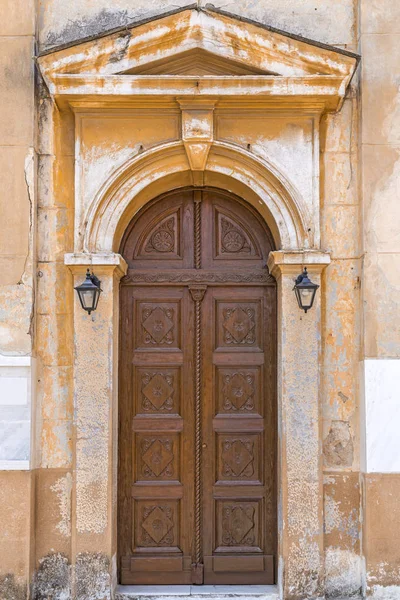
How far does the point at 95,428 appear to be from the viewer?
20.6 feet

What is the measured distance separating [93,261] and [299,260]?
1.64 metres

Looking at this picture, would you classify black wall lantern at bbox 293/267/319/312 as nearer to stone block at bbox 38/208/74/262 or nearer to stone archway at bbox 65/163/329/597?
stone archway at bbox 65/163/329/597

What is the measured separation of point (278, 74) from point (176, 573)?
416cm

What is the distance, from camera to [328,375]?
6.42 m

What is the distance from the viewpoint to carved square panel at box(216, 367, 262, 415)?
671 centimetres

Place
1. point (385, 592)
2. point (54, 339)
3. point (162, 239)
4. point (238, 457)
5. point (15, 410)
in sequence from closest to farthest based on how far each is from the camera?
point (385, 592)
point (15, 410)
point (54, 339)
point (238, 457)
point (162, 239)

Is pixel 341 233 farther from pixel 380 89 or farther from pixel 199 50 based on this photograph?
pixel 199 50

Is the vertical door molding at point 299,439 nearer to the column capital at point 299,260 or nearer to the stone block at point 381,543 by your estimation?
the column capital at point 299,260

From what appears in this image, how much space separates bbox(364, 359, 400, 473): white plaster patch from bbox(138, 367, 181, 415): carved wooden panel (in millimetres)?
1599

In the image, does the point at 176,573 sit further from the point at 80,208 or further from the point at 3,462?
the point at 80,208

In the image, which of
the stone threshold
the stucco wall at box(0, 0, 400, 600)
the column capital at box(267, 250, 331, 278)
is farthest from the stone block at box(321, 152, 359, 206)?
the stone threshold

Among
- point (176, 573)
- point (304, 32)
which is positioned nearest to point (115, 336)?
point (176, 573)

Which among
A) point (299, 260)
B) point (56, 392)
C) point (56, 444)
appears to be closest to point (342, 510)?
point (299, 260)

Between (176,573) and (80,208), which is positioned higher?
(80,208)
